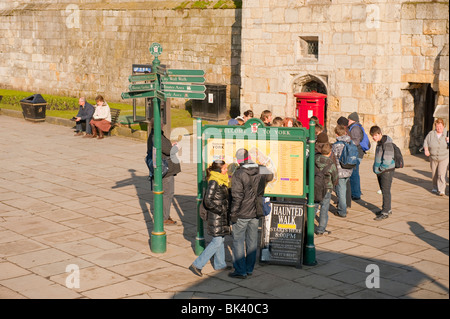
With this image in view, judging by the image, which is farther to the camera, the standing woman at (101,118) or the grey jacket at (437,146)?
the standing woman at (101,118)

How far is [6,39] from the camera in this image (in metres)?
31.9

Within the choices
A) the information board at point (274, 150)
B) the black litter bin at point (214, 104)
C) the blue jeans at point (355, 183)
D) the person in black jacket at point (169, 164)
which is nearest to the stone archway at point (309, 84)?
the black litter bin at point (214, 104)

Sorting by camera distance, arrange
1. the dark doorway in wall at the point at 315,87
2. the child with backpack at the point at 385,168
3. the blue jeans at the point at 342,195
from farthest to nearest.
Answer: the dark doorway in wall at the point at 315,87 → the blue jeans at the point at 342,195 → the child with backpack at the point at 385,168

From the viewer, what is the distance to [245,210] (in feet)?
29.4

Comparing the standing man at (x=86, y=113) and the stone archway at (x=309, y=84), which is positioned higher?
the stone archway at (x=309, y=84)

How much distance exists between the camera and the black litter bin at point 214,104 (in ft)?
71.4

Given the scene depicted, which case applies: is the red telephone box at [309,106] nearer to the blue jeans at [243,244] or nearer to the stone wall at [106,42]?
the stone wall at [106,42]

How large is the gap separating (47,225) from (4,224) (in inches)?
29.2

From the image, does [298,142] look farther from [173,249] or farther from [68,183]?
[68,183]

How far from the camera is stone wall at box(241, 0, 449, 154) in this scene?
16.9m

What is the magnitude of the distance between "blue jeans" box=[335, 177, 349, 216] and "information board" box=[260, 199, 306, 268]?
239cm

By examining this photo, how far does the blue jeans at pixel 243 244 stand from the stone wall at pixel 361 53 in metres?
8.81

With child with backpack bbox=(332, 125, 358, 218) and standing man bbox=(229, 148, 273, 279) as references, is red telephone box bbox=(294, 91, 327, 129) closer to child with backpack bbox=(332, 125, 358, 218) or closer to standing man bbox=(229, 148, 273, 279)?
child with backpack bbox=(332, 125, 358, 218)
